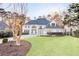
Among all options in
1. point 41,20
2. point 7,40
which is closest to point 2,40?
point 7,40

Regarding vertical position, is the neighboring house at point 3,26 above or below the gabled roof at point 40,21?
below

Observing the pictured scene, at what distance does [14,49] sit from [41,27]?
0.23 metres

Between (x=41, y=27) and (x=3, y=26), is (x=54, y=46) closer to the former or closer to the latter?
(x=41, y=27)

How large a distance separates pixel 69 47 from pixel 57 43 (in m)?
0.08

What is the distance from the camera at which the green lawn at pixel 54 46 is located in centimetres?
113

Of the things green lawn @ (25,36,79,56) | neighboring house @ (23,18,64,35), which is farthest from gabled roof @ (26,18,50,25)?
green lawn @ (25,36,79,56)

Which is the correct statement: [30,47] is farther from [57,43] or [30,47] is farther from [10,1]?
[10,1]

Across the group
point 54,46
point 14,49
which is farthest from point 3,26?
point 54,46

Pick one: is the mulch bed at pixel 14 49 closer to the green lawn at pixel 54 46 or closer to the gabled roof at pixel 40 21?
the green lawn at pixel 54 46

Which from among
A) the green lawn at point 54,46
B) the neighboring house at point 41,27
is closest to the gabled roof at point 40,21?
the neighboring house at point 41,27

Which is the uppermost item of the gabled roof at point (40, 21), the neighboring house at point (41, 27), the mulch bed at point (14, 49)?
the gabled roof at point (40, 21)

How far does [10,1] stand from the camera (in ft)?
3.79

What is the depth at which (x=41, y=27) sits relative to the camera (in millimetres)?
1166

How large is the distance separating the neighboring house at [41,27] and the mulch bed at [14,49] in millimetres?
93
